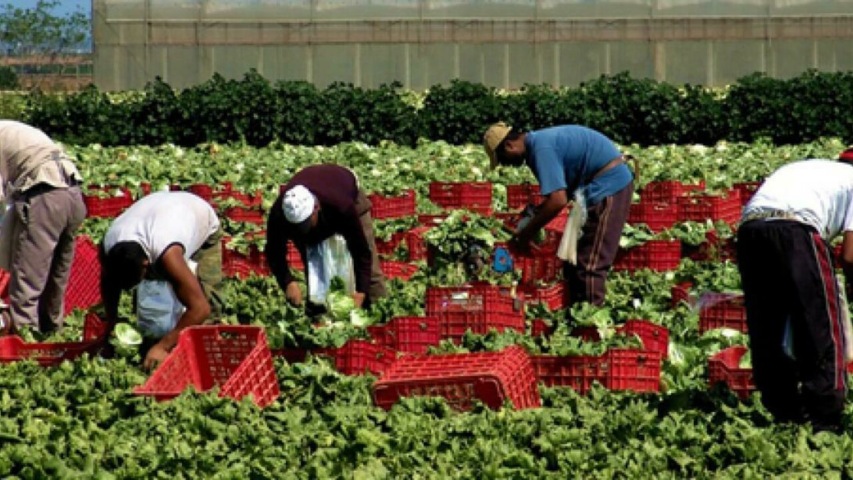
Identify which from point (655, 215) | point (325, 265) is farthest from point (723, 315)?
point (655, 215)

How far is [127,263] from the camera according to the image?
8.58 m

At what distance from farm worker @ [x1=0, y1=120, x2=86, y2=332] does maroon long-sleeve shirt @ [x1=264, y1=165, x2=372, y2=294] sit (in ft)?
4.95

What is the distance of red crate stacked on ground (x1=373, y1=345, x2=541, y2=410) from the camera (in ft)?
27.0

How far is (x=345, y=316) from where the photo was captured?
10.3 meters

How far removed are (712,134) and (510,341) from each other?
1570cm

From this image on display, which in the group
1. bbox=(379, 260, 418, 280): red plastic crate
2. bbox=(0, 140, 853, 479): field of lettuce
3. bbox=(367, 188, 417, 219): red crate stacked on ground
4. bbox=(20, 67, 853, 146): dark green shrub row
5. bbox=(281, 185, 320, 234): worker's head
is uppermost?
bbox=(20, 67, 853, 146): dark green shrub row

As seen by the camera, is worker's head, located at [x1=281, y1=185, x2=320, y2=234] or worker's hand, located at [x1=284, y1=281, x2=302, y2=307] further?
worker's hand, located at [x1=284, y1=281, x2=302, y2=307]

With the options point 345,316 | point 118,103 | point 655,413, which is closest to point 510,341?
point 345,316

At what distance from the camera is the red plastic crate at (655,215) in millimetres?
14930

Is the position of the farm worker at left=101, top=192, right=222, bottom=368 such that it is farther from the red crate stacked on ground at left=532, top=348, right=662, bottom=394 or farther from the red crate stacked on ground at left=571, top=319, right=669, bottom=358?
the red crate stacked on ground at left=571, top=319, right=669, bottom=358

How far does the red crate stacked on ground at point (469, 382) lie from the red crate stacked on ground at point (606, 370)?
0.28 meters

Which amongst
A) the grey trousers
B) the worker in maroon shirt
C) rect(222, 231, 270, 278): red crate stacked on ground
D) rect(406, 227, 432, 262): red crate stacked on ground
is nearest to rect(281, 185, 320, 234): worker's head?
the worker in maroon shirt

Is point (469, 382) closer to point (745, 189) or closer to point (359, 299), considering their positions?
point (359, 299)

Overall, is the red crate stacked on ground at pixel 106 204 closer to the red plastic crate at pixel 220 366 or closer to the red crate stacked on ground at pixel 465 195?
the red crate stacked on ground at pixel 465 195
